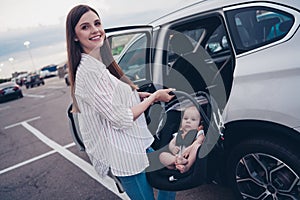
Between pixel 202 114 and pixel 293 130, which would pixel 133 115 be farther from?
pixel 293 130

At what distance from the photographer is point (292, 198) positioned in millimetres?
1796

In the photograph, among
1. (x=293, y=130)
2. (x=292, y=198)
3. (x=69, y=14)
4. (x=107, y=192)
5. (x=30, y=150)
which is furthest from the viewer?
(x=30, y=150)

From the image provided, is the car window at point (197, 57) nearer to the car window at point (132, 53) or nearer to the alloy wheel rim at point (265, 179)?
the car window at point (132, 53)

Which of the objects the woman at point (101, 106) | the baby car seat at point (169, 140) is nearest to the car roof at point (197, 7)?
the baby car seat at point (169, 140)

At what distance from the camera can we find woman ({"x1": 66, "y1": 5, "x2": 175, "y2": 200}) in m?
1.32

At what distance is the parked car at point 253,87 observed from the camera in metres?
1.67

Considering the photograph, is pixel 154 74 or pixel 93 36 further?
pixel 154 74

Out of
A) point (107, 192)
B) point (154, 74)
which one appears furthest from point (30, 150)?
point (154, 74)

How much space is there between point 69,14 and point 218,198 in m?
2.13

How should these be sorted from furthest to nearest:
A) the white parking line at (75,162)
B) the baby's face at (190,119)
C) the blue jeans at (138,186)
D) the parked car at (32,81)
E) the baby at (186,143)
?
1. the parked car at (32,81)
2. the white parking line at (75,162)
3. the baby's face at (190,119)
4. the baby at (186,143)
5. the blue jeans at (138,186)

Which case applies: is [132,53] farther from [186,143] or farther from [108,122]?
[108,122]

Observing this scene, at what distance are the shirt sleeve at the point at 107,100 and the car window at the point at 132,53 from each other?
1283mm

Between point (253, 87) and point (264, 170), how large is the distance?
0.65 meters

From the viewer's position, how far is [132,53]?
2775 mm
